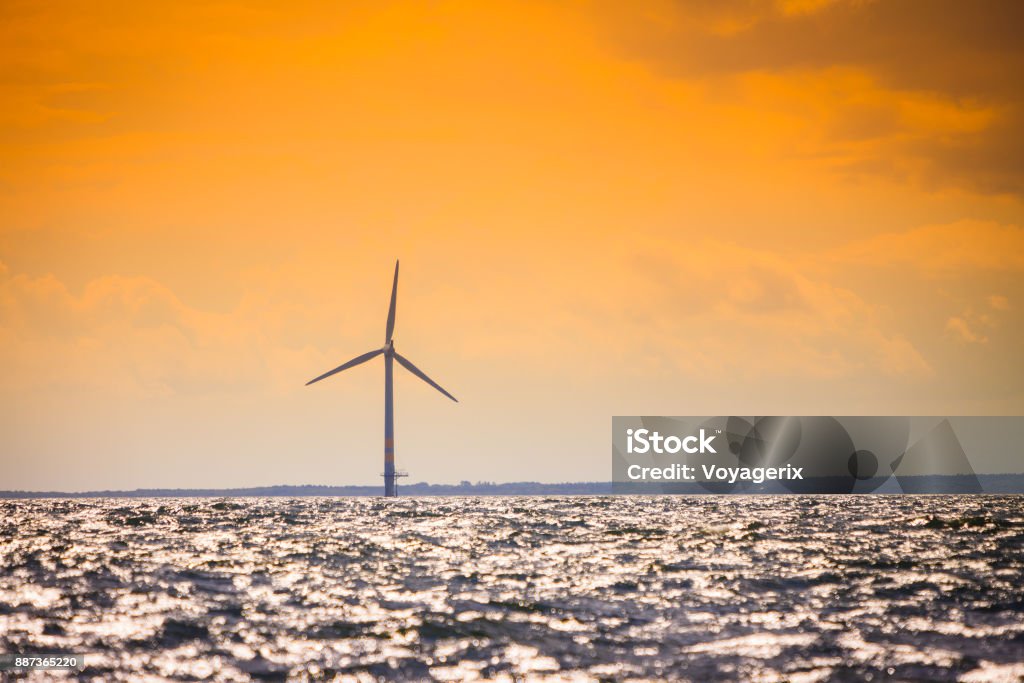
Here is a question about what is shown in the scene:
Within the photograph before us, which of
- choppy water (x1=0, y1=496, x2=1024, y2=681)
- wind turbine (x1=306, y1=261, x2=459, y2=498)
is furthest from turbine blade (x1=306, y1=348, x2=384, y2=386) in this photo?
choppy water (x1=0, y1=496, x2=1024, y2=681)

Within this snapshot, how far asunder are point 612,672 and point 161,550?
36.7m

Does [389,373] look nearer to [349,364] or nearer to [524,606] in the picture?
[349,364]

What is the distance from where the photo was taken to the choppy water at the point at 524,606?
28.6 metres

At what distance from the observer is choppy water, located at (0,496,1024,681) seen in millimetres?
28578

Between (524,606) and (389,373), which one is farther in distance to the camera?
(389,373)

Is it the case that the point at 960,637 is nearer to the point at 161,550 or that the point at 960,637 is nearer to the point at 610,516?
the point at 161,550

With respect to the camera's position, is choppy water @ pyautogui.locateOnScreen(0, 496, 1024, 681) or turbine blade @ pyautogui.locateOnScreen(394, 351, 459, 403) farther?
turbine blade @ pyautogui.locateOnScreen(394, 351, 459, 403)

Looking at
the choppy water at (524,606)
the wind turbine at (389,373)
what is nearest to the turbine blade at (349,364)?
the wind turbine at (389,373)

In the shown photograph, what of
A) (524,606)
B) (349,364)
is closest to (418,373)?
(349,364)

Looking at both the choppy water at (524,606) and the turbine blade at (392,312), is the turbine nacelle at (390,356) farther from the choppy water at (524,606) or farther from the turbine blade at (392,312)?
the choppy water at (524,606)

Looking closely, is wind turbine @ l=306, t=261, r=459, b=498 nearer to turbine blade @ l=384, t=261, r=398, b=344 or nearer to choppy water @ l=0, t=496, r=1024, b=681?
turbine blade @ l=384, t=261, r=398, b=344

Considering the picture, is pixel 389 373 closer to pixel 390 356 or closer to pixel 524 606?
pixel 390 356

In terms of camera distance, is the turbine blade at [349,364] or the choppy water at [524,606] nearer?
the choppy water at [524,606]

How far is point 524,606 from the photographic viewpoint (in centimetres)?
3778
